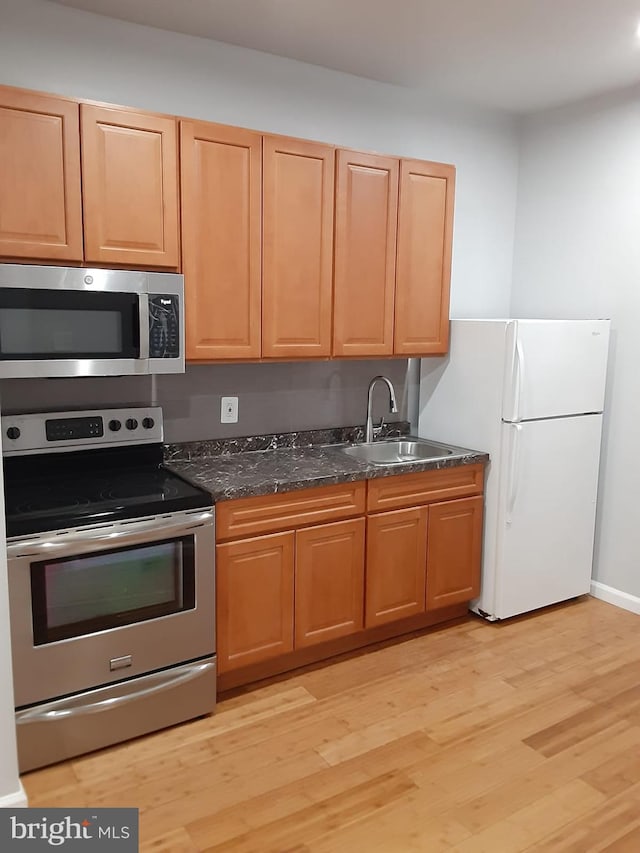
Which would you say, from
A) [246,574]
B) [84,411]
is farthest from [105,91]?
[246,574]

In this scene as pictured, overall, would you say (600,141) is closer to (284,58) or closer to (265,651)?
(284,58)

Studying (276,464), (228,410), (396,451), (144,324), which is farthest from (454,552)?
(144,324)

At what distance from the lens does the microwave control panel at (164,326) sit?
2568mm

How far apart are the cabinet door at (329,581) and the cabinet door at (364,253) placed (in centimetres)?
82

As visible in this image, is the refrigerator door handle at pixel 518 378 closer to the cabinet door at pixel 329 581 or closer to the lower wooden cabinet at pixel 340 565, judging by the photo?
the lower wooden cabinet at pixel 340 565

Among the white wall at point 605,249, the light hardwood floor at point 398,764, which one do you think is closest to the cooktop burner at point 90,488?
the light hardwood floor at point 398,764

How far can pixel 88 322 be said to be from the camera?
2.45m

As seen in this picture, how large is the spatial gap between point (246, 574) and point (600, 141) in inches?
112

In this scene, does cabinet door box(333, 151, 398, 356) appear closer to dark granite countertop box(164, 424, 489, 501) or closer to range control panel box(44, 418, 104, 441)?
dark granite countertop box(164, 424, 489, 501)

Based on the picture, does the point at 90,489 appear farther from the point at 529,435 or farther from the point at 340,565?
the point at 529,435

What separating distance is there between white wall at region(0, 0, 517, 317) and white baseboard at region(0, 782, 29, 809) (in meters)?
2.43

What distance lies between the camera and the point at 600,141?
363cm

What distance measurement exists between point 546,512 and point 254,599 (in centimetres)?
161

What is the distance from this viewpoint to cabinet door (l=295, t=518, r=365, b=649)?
2.90m
